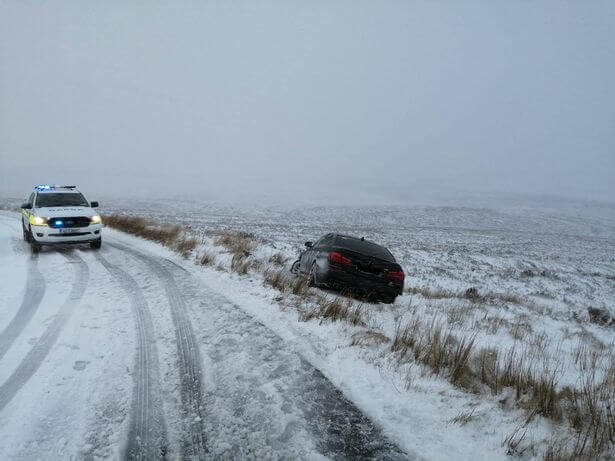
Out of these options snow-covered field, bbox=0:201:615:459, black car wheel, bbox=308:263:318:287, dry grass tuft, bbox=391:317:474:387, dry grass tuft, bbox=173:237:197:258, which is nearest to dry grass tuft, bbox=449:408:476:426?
snow-covered field, bbox=0:201:615:459

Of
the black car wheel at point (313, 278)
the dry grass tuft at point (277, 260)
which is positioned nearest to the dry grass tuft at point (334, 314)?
the black car wheel at point (313, 278)

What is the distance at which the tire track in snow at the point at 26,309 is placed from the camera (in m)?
4.47

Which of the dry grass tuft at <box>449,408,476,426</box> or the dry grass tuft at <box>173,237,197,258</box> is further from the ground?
the dry grass tuft at <box>173,237,197,258</box>

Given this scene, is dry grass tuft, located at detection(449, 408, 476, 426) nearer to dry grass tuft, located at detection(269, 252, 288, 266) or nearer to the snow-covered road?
the snow-covered road

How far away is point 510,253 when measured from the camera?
2533 cm

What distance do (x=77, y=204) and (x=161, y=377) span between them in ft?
33.9

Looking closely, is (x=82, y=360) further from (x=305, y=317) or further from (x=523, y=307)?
(x=523, y=307)

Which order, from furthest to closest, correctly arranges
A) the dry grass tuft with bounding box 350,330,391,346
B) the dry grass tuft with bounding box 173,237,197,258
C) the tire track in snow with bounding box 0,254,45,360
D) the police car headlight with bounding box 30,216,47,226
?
1. the dry grass tuft with bounding box 173,237,197,258
2. the police car headlight with bounding box 30,216,47,226
3. the dry grass tuft with bounding box 350,330,391,346
4. the tire track in snow with bounding box 0,254,45,360

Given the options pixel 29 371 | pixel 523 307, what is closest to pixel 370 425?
pixel 29 371

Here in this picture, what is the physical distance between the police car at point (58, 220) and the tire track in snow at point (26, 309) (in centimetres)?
228

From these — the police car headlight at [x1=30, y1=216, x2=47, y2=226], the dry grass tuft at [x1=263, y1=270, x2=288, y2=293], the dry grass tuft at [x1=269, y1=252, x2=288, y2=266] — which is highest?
the police car headlight at [x1=30, y1=216, x2=47, y2=226]

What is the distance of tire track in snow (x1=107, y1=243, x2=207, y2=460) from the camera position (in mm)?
2764

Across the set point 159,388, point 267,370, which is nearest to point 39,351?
point 159,388

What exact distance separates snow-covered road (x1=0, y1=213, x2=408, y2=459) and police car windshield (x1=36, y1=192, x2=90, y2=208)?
6.11m
